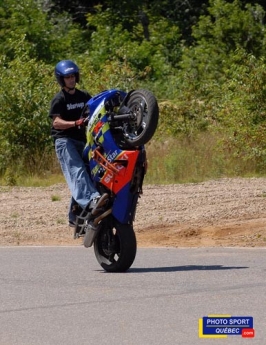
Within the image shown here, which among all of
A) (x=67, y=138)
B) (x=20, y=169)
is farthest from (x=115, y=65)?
(x=67, y=138)

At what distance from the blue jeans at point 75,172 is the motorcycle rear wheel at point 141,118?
0.69 meters

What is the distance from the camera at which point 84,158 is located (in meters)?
10.7

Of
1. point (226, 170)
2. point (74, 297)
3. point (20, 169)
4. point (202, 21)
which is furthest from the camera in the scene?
point (202, 21)

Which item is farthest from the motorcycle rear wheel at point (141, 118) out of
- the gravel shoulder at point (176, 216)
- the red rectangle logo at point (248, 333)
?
the red rectangle logo at point (248, 333)

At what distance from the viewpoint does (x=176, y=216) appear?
14141 millimetres

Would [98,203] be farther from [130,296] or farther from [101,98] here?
[130,296]

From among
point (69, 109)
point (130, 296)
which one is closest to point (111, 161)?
point (69, 109)

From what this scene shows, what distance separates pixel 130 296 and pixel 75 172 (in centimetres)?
205

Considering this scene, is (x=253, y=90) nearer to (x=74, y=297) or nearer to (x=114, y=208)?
(x=114, y=208)

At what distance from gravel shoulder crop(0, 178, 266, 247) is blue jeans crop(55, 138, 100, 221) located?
7.46 feet

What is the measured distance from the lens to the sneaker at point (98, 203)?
10203 millimetres

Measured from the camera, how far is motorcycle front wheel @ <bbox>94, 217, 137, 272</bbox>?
33.3ft

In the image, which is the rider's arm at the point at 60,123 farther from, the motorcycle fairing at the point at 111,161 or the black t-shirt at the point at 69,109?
the motorcycle fairing at the point at 111,161

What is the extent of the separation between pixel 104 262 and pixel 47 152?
1017 cm
